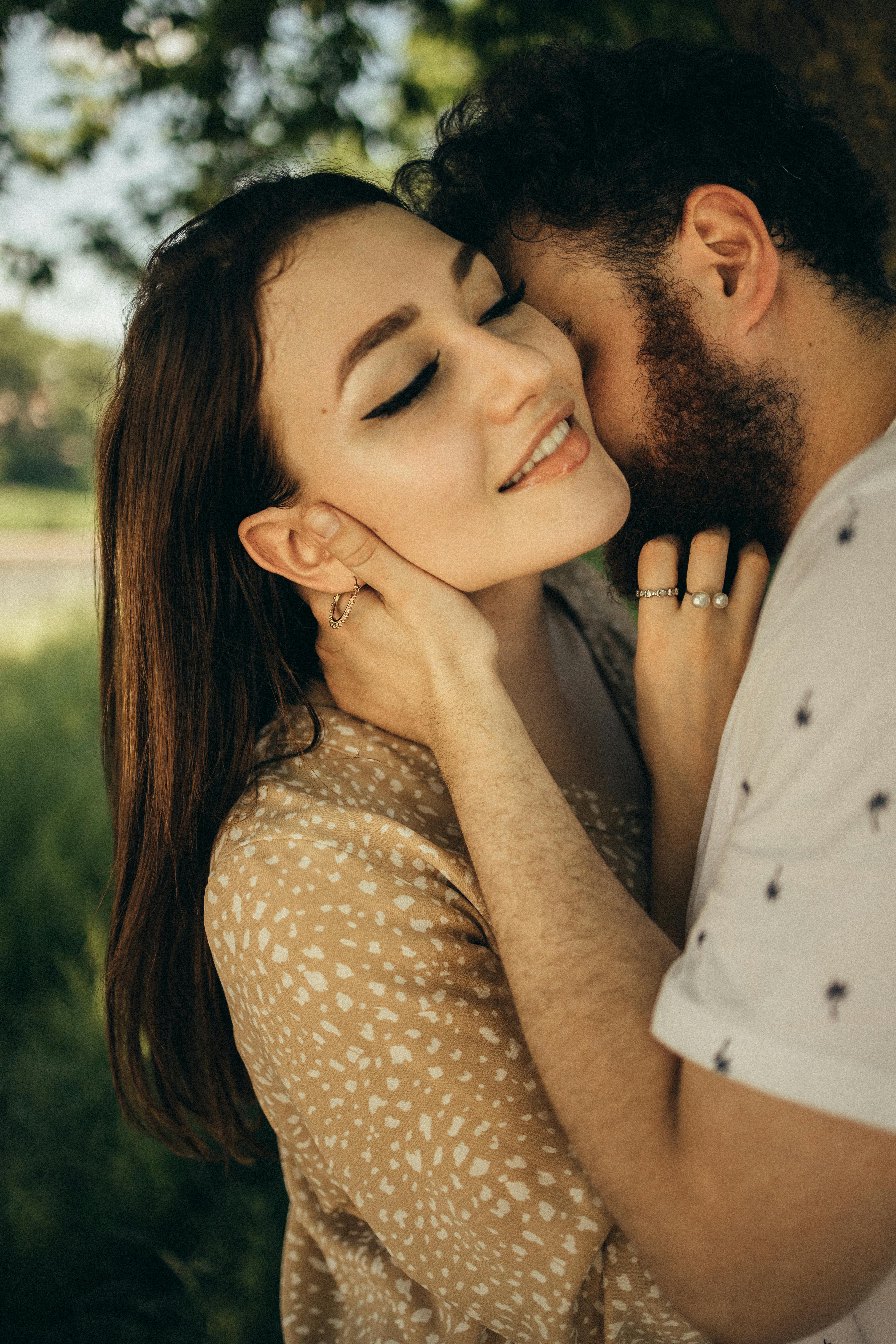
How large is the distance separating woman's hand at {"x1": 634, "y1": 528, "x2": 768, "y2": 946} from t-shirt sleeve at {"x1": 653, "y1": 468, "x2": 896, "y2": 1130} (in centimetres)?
75

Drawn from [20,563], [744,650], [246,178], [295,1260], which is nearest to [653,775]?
[744,650]

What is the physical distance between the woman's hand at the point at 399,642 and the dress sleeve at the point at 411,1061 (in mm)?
317

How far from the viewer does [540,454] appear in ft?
6.28

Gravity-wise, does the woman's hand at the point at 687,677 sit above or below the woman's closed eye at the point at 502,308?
below

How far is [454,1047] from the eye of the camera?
155 centimetres

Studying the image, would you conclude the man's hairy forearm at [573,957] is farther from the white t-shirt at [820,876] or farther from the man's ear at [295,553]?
the man's ear at [295,553]

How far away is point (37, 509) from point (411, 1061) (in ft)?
97.5

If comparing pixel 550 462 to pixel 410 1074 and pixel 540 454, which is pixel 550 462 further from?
pixel 410 1074

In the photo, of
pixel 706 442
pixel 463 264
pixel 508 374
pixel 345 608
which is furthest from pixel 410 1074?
pixel 463 264

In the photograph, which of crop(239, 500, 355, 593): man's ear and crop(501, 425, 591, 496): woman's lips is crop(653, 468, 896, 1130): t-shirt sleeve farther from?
crop(239, 500, 355, 593): man's ear

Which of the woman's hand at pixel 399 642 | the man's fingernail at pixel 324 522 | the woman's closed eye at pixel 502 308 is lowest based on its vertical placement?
the woman's hand at pixel 399 642

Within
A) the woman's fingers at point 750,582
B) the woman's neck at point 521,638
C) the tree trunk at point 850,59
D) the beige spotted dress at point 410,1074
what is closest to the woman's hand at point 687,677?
the woman's fingers at point 750,582

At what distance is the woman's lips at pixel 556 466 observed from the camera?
190 centimetres

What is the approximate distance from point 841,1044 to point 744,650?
1.14 metres
